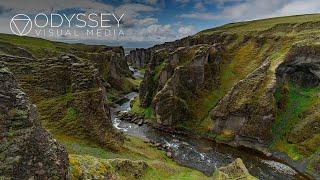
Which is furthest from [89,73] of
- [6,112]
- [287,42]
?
[287,42]

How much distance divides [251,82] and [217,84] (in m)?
20.7

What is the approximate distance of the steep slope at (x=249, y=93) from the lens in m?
92.8

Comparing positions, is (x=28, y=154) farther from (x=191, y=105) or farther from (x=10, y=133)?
(x=191, y=105)

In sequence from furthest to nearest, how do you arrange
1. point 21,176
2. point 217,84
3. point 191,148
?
point 217,84
point 191,148
point 21,176

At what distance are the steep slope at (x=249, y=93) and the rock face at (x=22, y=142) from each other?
6837 cm

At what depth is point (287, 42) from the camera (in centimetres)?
12294

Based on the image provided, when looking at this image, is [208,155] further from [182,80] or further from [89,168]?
[89,168]

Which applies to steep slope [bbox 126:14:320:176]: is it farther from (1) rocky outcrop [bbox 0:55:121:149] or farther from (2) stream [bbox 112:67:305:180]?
(1) rocky outcrop [bbox 0:55:121:149]

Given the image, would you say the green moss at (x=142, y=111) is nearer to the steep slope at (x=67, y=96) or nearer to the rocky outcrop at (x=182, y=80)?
the rocky outcrop at (x=182, y=80)

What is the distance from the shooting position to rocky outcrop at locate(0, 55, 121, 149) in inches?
2486

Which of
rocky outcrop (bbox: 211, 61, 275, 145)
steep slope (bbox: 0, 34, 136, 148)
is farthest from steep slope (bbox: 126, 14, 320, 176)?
steep slope (bbox: 0, 34, 136, 148)

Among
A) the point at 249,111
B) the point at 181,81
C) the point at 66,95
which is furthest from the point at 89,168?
the point at 181,81

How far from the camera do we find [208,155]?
85812 mm

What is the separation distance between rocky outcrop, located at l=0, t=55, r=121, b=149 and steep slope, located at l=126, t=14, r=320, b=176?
4063 centimetres
